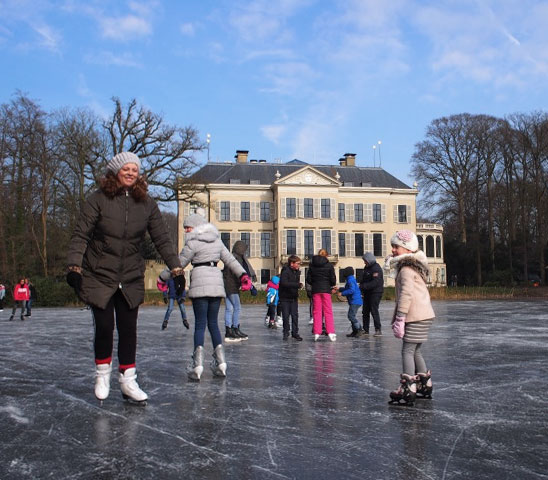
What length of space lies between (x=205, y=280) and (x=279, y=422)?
2.15m

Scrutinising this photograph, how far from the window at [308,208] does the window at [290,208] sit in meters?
1.00

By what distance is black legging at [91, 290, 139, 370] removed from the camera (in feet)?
15.3

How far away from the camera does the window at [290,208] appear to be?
5353 cm

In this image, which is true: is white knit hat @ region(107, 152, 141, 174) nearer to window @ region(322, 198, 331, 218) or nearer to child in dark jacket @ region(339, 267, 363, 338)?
child in dark jacket @ region(339, 267, 363, 338)

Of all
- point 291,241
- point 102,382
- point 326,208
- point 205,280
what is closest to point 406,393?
point 205,280

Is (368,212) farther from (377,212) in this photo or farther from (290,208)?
(290,208)

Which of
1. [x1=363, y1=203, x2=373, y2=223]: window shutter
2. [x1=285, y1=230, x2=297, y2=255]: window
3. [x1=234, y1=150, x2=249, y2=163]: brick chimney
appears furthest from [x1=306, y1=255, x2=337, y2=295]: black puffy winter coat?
[x1=234, y1=150, x2=249, y2=163]: brick chimney

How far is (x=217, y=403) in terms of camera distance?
484 cm

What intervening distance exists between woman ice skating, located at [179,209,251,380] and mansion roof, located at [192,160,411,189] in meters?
48.9

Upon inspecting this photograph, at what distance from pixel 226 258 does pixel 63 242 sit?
2930 cm

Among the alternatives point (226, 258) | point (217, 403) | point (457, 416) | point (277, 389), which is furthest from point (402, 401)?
point (226, 258)

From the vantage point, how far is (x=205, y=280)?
600cm

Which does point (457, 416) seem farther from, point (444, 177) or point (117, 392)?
point (444, 177)

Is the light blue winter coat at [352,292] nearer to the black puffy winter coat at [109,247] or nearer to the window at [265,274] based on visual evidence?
the black puffy winter coat at [109,247]
